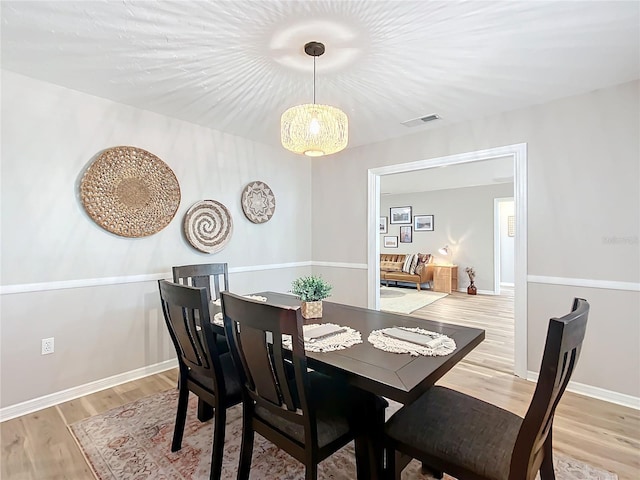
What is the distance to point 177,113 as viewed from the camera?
3.01 meters

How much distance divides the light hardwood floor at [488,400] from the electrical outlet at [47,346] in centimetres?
41

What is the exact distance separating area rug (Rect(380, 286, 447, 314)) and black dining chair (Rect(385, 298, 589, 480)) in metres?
3.91

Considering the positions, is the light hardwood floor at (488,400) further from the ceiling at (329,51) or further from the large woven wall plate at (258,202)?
the ceiling at (329,51)

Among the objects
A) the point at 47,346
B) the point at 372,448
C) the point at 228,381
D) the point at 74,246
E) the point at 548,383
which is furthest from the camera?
the point at 74,246

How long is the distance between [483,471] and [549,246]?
7.37 ft

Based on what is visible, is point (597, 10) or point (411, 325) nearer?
point (597, 10)

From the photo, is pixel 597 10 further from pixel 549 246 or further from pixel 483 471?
pixel 483 471

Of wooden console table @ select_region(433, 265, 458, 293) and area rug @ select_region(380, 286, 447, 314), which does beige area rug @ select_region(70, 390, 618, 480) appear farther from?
wooden console table @ select_region(433, 265, 458, 293)

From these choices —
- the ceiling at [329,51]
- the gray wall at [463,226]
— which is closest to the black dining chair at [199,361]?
the ceiling at [329,51]

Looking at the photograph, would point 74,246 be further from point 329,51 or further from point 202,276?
point 329,51

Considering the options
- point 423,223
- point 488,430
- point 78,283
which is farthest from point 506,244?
point 78,283

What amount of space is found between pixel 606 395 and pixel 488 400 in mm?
899

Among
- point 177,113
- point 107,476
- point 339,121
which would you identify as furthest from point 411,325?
point 177,113

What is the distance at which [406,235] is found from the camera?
8.34m
